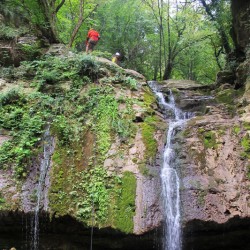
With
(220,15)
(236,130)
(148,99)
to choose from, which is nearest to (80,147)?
(148,99)

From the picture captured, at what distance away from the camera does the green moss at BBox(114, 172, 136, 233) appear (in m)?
6.25

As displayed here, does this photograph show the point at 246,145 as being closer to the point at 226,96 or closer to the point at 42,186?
the point at 226,96

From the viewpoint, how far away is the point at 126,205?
6523mm

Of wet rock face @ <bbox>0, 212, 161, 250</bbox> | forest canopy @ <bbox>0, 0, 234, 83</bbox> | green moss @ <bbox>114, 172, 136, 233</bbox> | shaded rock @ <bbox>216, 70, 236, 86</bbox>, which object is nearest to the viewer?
green moss @ <bbox>114, 172, 136, 233</bbox>

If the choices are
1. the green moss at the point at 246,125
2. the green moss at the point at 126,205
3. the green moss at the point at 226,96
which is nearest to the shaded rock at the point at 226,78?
the green moss at the point at 226,96

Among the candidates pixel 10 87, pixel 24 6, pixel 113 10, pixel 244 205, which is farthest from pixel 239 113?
pixel 113 10

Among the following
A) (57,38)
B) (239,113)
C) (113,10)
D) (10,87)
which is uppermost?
(113,10)

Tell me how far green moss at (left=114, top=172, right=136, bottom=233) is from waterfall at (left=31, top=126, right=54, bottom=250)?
1.63 meters

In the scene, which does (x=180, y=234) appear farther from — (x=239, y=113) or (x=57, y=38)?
(x=57, y=38)

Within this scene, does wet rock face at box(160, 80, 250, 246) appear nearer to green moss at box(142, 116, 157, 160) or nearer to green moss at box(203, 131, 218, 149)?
green moss at box(203, 131, 218, 149)

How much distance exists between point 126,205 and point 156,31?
1573 centimetres

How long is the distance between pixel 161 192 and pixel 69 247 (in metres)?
2.43

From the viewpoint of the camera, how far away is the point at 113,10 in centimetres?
1898

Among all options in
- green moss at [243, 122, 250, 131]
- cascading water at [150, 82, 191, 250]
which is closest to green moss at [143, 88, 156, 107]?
cascading water at [150, 82, 191, 250]
